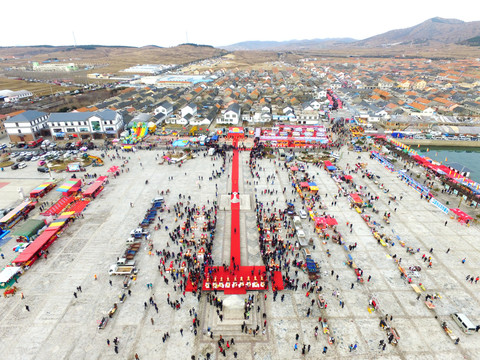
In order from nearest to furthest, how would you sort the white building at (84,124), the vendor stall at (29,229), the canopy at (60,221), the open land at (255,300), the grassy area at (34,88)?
the open land at (255,300)
the vendor stall at (29,229)
the canopy at (60,221)
the white building at (84,124)
the grassy area at (34,88)

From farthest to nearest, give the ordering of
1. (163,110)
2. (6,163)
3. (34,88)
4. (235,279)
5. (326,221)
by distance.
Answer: (34,88) → (163,110) → (6,163) → (326,221) → (235,279)

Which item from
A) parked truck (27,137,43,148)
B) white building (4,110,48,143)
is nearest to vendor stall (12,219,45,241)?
parked truck (27,137,43,148)

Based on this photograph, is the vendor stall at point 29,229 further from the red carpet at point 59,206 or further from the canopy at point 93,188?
the canopy at point 93,188

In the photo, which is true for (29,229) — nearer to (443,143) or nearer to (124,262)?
(124,262)

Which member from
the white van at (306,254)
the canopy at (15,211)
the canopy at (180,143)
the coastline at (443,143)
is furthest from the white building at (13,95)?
the coastline at (443,143)

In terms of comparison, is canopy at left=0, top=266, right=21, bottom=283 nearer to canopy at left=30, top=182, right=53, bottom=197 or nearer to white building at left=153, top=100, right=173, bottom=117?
canopy at left=30, top=182, right=53, bottom=197

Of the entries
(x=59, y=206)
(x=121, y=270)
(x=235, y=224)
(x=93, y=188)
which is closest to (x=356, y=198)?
(x=235, y=224)
